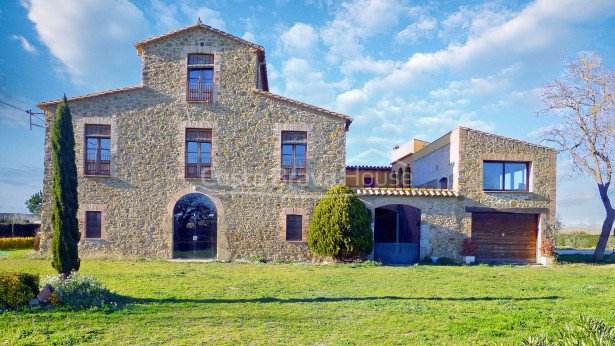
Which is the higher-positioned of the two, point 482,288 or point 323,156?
point 323,156

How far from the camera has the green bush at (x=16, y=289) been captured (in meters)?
6.87

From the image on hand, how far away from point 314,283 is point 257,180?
612 centimetres

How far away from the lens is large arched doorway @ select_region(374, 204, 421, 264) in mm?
15609

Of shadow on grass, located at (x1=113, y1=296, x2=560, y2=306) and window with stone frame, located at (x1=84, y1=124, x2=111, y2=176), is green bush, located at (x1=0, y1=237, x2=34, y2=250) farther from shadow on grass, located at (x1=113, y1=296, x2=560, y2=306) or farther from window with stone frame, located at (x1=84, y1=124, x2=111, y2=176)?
shadow on grass, located at (x1=113, y1=296, x2=560, y2=306)

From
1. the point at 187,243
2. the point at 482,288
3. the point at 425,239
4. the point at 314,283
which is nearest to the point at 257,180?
the point at 187,243

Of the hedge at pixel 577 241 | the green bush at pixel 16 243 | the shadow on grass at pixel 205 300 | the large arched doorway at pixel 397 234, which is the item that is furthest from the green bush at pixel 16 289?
the hedge at pixel 577 241

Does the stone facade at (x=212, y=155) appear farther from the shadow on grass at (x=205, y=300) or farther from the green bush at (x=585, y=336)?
the green bush at (x=585, y=336)

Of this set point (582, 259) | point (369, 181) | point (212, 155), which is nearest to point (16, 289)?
point (212, 155)

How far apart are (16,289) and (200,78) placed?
10470 millimetres

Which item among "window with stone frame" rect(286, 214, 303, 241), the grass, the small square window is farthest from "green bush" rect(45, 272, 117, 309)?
the small square window

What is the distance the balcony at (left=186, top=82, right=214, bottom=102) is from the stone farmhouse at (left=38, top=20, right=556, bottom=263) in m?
0.04

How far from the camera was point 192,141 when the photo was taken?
15.3 m

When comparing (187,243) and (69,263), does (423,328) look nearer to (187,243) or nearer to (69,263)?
(69,263)

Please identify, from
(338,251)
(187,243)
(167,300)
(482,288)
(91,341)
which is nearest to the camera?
(91,341)
